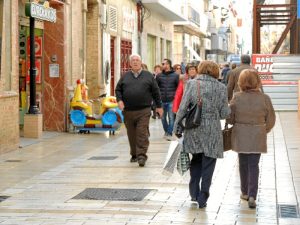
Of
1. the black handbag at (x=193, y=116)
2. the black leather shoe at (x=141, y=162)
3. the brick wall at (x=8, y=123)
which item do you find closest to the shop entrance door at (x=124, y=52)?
the brick wall at (x=8, y=123)

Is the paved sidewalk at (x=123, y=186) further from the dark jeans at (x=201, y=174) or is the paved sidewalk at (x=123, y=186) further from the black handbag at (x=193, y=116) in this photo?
the black handbag at (x=193, y=116)

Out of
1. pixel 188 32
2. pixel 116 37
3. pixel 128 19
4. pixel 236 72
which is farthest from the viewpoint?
pixel 188 32

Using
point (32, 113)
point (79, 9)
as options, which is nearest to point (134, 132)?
point (32, 113)

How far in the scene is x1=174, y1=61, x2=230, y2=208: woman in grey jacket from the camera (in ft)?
27.9

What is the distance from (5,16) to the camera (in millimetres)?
14352

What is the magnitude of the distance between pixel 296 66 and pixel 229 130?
1918 centimetres

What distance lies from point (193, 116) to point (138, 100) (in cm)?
367

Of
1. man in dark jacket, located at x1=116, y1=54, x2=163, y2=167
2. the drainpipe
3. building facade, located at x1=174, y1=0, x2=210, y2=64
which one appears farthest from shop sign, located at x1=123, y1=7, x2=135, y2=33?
man in dark jacket, located at x1=116, y1=54, x2=163, y2=167

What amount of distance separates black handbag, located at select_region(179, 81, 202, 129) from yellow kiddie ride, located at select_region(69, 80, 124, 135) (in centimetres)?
930

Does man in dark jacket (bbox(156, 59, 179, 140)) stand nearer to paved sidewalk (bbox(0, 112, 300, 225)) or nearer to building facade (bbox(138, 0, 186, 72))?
paved sidewalk (bbox(0, 112, 300, 225))

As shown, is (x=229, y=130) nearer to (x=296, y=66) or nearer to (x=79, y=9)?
(x=79, y=9)

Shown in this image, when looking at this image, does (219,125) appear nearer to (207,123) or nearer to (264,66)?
(207,123)

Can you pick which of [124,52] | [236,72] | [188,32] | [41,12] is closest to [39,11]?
[41,12]

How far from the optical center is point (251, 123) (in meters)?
8.60
